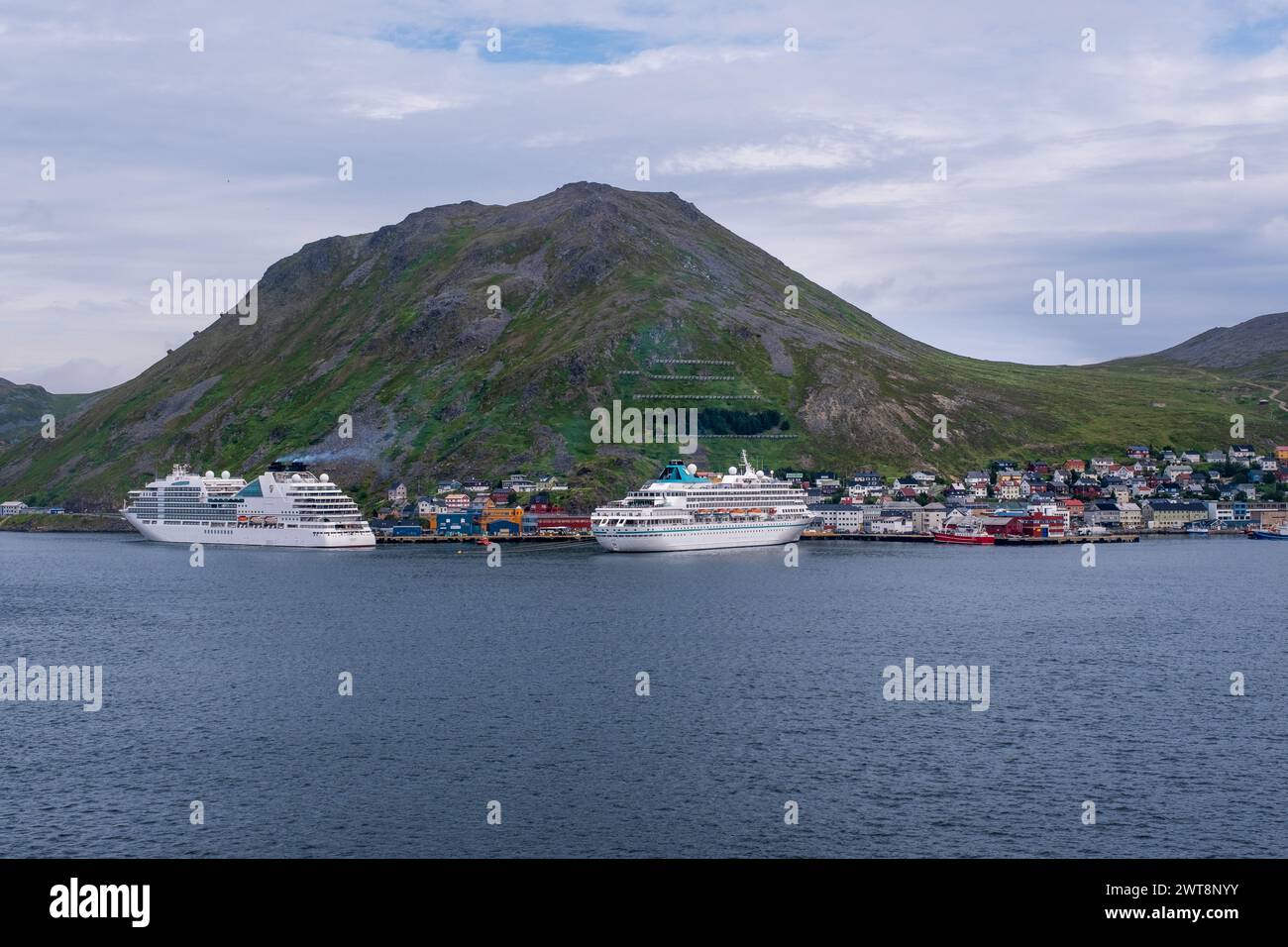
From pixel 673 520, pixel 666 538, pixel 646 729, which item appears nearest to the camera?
pixel 646 729

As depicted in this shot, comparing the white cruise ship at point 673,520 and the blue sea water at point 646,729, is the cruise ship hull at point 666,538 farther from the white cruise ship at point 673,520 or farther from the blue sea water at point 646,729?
the blue sea water at point 646,729

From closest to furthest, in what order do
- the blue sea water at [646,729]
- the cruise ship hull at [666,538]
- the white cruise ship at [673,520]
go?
the blue sea water at [646,729], the cruise ship hull at [666,538], the white cruise ship at [673,520]

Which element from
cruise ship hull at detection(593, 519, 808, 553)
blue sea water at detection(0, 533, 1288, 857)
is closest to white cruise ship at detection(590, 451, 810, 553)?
cruise ship hull at detection(593, 519, 808, 553)

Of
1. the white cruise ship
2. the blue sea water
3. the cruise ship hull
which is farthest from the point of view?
the white cruise ship

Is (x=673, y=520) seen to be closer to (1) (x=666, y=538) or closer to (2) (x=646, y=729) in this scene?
(1) (x=666, y=538)

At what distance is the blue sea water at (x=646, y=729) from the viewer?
4712 centimetres

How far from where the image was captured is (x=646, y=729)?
62344 mm

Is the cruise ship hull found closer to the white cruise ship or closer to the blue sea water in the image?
the white cruise ship

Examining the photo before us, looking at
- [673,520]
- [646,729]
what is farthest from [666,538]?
[646,729]

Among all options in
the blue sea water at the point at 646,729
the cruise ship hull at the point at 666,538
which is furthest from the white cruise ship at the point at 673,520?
the blue sea water at the point at 646,729

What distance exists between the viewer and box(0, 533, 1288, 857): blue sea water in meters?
47.1
